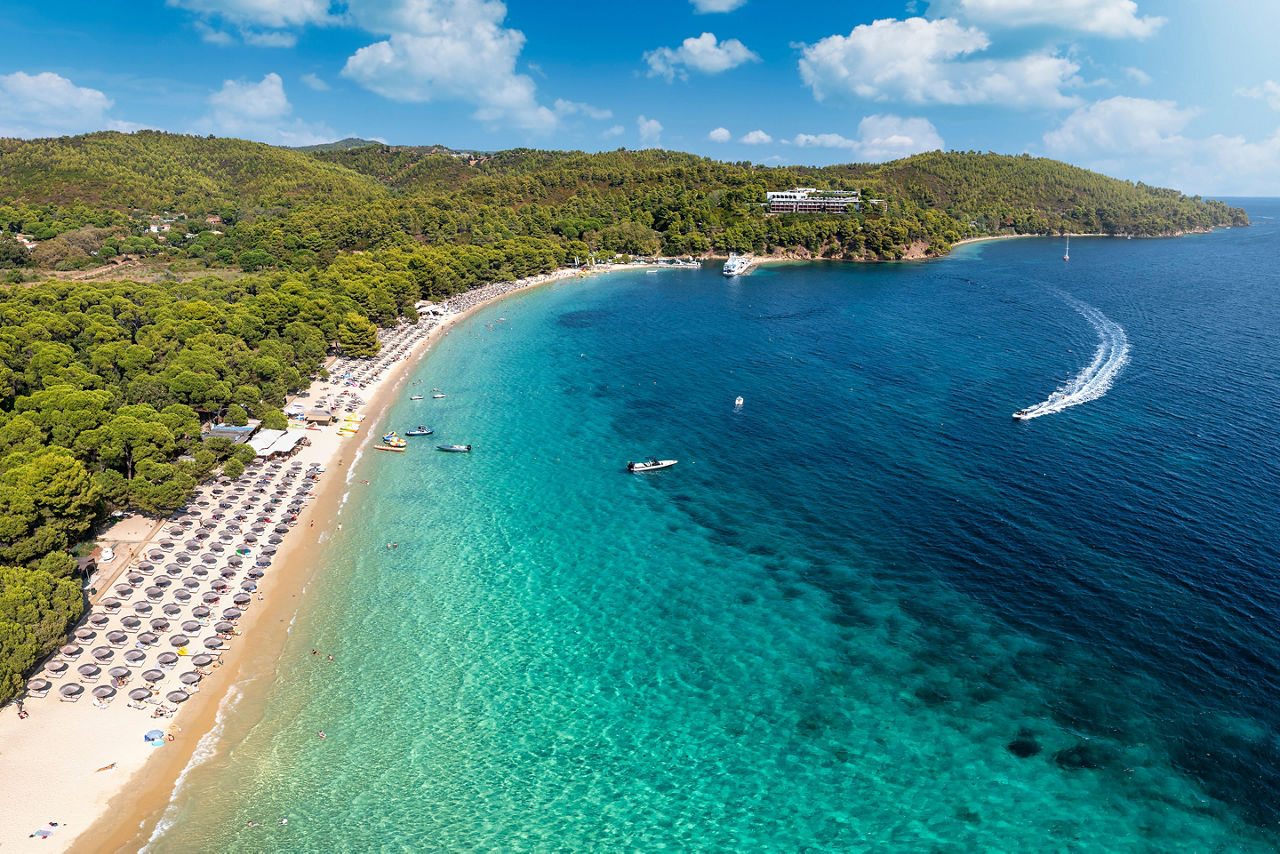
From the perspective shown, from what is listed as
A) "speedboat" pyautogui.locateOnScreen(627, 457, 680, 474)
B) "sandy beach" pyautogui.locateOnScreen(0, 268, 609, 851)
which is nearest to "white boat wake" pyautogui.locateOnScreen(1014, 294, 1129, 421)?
"speedboat" pyautogui.locateOnScreen(627, 457, 680, 474)

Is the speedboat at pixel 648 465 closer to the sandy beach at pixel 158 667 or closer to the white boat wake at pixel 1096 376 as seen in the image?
the sandy beach at pixel 158 667

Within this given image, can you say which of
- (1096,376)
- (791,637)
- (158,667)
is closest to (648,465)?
→ (791,637)

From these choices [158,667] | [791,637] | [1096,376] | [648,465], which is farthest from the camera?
[1096,376]

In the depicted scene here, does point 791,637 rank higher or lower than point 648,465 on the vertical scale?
lower

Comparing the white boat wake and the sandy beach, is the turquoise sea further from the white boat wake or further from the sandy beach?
the sandy beach

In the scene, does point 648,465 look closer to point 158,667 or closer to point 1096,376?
point 158,667

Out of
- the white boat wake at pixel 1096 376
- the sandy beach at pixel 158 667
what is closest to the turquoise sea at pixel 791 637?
the white boat wake at pixel 1096 376
